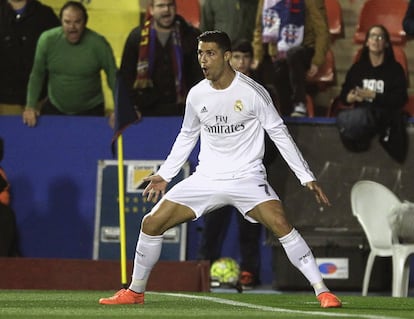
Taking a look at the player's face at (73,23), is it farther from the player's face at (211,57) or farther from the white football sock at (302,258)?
the white football sock at (302,258)

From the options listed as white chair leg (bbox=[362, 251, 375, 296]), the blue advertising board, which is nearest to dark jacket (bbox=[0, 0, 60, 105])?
the blue advertising board

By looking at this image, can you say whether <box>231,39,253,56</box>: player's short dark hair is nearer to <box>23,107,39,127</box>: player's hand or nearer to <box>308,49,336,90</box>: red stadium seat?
<box>308,49,336,90</box>: red stadium seat

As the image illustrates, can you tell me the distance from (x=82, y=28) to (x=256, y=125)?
4.38m

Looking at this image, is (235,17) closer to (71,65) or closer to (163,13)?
(163,13)

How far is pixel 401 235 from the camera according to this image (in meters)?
11.5

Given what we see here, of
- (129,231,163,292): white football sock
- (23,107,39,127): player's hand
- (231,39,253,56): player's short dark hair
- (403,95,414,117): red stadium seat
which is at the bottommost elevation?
(129,231,163,292): white football sock

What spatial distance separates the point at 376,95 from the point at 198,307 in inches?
167

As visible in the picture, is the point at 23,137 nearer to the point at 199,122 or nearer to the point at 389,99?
the point at 389,99

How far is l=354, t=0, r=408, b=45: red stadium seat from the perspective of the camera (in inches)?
547

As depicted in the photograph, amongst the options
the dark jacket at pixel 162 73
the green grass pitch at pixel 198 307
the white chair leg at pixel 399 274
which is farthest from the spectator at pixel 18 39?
the white chair leg at pixel 399 274

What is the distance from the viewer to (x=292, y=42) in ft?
41.7

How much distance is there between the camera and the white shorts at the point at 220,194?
28.7 ft

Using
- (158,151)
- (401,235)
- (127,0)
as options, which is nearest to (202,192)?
(401,235)

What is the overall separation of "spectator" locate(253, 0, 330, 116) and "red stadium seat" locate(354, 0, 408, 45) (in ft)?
3.65
